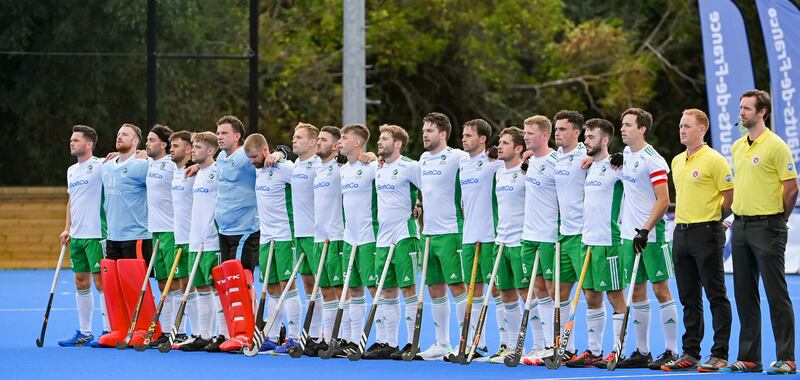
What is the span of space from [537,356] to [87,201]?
438 centimetres

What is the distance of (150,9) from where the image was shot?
72.8 feet

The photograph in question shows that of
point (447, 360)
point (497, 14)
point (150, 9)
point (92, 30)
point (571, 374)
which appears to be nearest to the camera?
point (571, 374)

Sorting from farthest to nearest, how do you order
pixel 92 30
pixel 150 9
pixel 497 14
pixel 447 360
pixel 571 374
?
pixel 497 14 < pixel 92 30 < pixel 150 9 < pixel 447 360 < pixel 571 374

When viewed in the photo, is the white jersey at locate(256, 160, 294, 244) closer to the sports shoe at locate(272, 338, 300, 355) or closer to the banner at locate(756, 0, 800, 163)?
the sports shoe at locate(272, 338, 300, 355)

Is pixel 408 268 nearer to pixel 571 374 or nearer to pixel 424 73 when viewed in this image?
pixel 571 374

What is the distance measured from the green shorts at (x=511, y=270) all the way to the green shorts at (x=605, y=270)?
23.1 inches

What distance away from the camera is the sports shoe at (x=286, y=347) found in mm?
12508

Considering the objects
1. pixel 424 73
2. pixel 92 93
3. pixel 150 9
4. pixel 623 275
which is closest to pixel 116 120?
pixel 92 93

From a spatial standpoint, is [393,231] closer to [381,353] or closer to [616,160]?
[381,353]

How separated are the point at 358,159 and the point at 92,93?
1585 centimetres

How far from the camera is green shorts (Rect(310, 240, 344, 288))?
12.4 meters

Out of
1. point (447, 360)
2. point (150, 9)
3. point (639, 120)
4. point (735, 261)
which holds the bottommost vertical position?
point (447, 360)

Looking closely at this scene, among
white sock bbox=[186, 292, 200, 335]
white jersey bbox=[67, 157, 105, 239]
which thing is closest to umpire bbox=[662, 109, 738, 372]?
white sock bbox=[186, 292, 200, 335]

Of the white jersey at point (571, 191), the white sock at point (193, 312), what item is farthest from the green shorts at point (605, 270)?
the white sock at point (193, 312)
